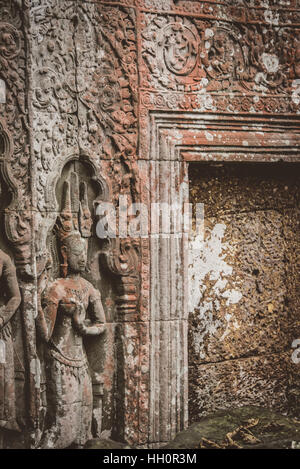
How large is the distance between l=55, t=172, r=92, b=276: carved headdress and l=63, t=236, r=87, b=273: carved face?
0.03 m

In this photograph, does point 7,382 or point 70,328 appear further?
point 70,328

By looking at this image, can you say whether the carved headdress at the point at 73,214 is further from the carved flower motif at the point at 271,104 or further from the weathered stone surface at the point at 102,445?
the carved flower motif at the point at 271,104

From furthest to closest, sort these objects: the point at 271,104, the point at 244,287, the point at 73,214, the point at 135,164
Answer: the point at 244,287
the point at 271,104
the point at 135,164
the point at 73,214

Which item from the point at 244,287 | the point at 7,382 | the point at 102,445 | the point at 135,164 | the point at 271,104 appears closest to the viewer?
the point at 102,445

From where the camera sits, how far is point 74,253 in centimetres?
426

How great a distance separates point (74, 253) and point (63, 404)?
1067 millimetres

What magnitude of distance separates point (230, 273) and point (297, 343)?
0.89 meters

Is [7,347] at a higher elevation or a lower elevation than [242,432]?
higher

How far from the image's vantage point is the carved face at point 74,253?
14.0 feet

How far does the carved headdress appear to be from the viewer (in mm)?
4273

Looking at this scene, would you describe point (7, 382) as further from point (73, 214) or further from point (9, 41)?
point (9, 41)

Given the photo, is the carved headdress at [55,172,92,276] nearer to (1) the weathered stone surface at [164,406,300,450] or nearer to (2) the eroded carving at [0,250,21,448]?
(2) the eroded carving at [0,250,21,448]

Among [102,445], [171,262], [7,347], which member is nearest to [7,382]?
[7,347]

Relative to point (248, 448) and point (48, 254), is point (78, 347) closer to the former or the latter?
point (48, 254)
